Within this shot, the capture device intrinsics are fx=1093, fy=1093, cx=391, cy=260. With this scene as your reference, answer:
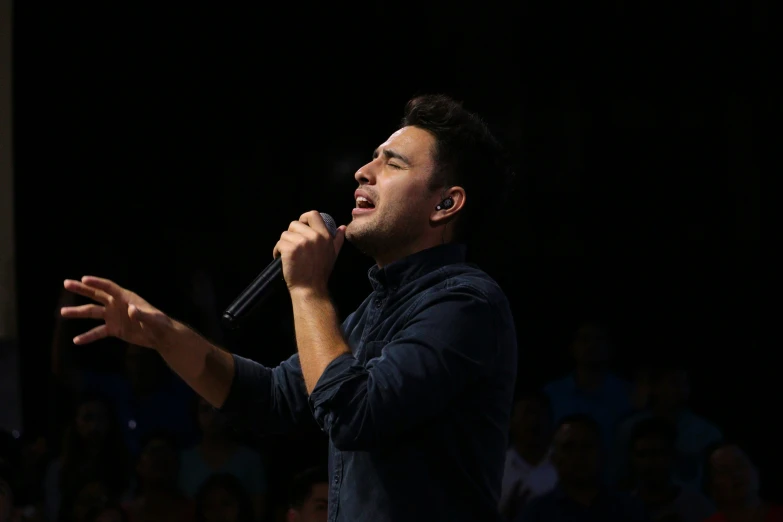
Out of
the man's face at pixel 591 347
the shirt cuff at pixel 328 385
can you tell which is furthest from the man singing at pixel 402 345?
the man's face at pixel 591 347

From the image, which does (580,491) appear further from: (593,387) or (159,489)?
(159,489)

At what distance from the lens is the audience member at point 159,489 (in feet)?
12.4

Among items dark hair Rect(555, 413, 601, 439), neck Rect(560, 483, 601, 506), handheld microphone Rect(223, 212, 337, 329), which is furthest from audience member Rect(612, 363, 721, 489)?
handheld microphone Rect(223, 212, 337, 329)

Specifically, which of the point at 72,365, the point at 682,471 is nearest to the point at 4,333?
the point at 72,365

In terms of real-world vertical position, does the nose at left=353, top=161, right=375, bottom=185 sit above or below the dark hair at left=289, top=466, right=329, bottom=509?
above

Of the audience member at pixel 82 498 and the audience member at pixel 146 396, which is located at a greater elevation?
the audience member at pixel 146 396

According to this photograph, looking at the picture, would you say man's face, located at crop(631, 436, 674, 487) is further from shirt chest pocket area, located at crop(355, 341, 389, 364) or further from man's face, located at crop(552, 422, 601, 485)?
shirt chest pocket area, located at crop(355, 341, 389, 364)

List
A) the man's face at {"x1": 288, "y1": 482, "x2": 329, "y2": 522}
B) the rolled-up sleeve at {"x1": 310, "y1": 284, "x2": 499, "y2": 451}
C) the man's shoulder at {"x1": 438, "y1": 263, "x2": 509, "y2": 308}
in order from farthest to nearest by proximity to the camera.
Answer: the man's face at {"x1": 288, "y1": 482, "x2": 329, "y2": 522}
the man's shoulder at {"x1": 438, "y1": 263, "x2": 509, "y2": 308}
the rolled-up sleeve at {"x1": 310, "y1": 284, "x2": 499, "y2": 451}

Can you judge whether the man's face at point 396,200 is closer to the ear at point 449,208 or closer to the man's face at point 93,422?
the ear at point 449,208

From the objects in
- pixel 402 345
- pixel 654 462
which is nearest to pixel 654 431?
pixel 654 462

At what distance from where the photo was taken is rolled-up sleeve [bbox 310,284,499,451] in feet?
4.95

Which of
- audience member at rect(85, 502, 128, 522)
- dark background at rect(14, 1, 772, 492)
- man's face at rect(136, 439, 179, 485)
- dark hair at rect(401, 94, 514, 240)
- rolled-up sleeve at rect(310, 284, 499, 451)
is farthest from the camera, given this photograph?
dark background at rect(14, 1, 772, 492)

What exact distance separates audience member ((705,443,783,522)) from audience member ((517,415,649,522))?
28 cm

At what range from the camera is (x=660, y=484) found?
3.62m
